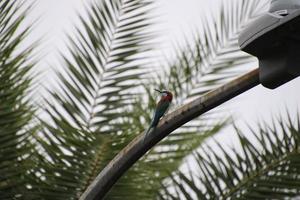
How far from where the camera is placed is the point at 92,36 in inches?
194

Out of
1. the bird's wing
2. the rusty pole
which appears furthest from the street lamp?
the bird's wing

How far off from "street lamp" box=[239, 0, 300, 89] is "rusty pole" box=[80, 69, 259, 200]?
0.06m

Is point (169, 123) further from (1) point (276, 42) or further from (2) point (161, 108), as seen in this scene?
(1) point (276, 42)

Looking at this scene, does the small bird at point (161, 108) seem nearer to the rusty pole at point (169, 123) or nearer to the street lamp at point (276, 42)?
the rusty pole at point (169, 123)

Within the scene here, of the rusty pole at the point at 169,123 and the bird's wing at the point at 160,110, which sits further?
the bird's wing at the point at 160,110

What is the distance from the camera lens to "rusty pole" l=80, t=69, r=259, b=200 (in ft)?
10.0

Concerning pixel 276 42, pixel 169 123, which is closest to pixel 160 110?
pixel 169 123

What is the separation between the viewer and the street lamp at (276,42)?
9.75ft

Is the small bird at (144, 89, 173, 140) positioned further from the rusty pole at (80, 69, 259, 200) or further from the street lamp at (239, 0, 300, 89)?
the street lamp at (239, 0, 300, 89)

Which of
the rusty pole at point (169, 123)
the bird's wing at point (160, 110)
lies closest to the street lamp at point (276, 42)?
the rusty pole at point (169, 123)

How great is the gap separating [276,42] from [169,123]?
47 cm

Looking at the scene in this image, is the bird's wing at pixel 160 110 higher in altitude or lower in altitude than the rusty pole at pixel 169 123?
higher

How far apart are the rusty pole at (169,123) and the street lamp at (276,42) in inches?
2.3

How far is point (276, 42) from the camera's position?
119 inches
